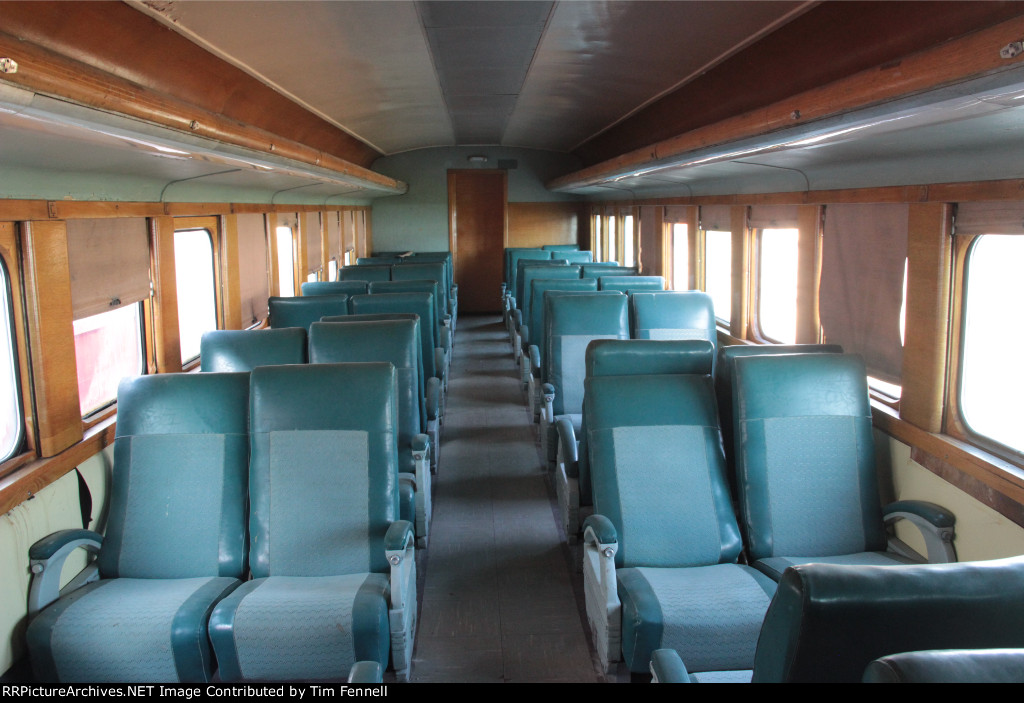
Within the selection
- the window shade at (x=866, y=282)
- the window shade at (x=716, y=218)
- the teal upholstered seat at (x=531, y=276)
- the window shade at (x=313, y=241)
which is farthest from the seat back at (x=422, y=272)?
the window shade at (x=866, y=282)

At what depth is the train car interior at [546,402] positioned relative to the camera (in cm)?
219

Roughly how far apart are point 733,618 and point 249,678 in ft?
5.45

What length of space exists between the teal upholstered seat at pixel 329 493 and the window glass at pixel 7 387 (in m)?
0.95

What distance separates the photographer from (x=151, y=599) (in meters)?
2.69

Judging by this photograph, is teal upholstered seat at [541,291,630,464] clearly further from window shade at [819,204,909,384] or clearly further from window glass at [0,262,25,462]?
window glass at [0,262,25,462]

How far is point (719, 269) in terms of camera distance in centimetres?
704

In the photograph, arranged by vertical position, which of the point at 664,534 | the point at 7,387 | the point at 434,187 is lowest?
the point at 664,534

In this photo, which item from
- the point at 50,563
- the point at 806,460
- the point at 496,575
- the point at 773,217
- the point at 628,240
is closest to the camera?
the point at 50,563

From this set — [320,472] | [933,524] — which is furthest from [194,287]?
[933,524]

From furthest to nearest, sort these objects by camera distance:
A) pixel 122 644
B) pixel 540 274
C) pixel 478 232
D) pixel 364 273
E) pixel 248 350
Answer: pixel 478 232 < pixel 540 274 < pixel 364 273 < pixel 248 350 < pixel 122 644

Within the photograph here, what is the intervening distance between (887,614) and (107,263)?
12.4ft

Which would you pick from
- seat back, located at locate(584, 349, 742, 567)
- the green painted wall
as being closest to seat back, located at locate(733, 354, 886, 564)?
seat back, located at locate(584, 349, 742, 567)

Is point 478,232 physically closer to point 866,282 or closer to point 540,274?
point 540,274

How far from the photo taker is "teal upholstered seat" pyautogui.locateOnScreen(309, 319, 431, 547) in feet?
13.2
